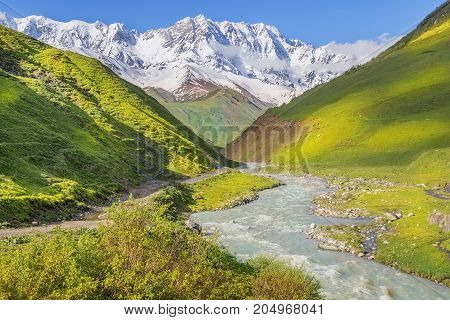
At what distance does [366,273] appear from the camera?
116 ft

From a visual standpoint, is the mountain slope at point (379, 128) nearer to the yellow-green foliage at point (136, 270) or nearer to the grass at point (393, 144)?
the grass at point (393, 144)

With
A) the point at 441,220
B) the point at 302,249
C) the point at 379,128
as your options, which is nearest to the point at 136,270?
the point at 302,249

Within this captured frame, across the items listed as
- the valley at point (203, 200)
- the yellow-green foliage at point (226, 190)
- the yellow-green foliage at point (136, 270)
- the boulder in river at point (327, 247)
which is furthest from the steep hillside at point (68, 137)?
the boulder in river at point (327, 247)

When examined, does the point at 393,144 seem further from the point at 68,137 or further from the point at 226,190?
the point at 68,137

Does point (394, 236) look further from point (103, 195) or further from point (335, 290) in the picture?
point (103, 195)

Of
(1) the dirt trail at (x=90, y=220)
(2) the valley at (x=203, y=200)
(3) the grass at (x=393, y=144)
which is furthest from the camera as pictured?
(3) the grass at (x=393, y=144)

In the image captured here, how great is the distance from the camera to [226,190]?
78.2 m

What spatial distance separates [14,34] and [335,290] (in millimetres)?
147230

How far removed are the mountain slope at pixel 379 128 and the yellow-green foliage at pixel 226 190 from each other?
24875 millimetres

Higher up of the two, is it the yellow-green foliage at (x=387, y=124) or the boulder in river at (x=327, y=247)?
the yellow-green foliage at (x=387, y=124)

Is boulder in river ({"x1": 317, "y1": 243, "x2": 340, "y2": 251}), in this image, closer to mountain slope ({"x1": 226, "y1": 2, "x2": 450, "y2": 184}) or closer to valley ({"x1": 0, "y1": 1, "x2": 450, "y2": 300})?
valley ({"x1": 0, "y1": 1, "x2": 450, "y2": 300})

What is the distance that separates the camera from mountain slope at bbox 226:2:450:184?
333 feet

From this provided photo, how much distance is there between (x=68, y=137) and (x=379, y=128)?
9207 centimetres

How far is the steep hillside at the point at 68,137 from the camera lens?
173ft
